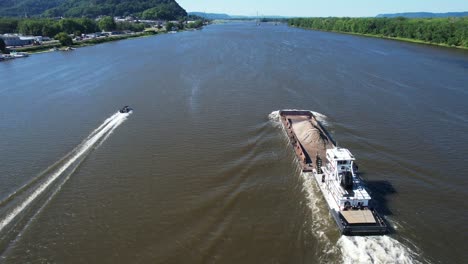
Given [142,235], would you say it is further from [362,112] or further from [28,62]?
[28,62]

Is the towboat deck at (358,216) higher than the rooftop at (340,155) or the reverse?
the reverse

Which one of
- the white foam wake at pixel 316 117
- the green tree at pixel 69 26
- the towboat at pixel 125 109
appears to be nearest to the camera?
the white foam wake at pixel 316 117

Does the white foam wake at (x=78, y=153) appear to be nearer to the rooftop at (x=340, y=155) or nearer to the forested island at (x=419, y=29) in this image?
the rooftop at (x=340, y=155)

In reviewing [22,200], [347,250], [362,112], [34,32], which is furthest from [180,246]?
[34,32]

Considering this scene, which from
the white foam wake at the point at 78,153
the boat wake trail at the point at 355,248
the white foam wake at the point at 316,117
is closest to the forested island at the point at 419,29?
the white foam wake at the point at 316,117

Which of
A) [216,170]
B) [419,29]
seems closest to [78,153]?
[216,170]

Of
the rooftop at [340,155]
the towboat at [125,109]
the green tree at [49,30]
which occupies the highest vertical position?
the green tree at [49,30]
